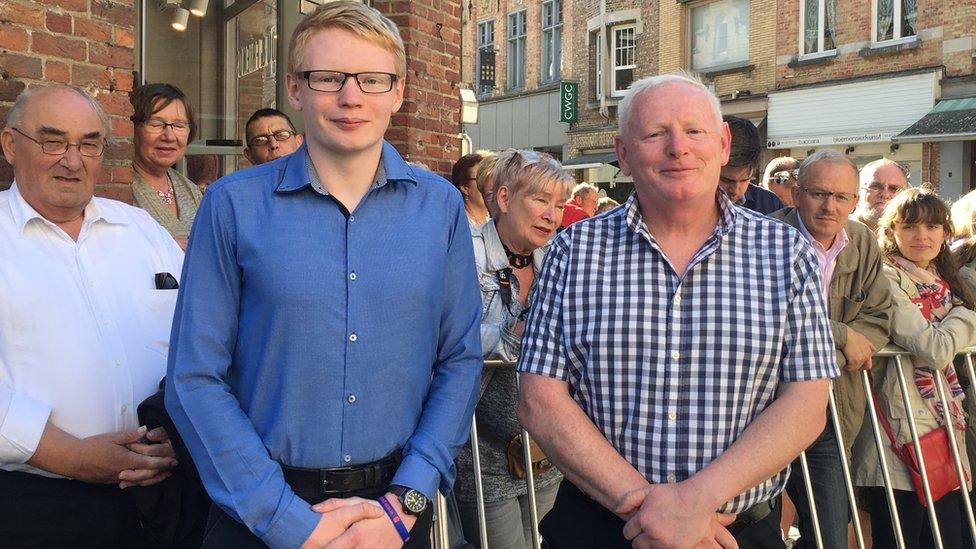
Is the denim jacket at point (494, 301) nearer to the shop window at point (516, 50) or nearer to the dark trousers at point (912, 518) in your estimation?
the dark trousers at point (912, 518)

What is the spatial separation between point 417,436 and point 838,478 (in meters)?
2.55

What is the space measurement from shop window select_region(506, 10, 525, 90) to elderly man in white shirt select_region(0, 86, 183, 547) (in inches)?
1033

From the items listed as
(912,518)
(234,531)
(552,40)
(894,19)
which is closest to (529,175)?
(234,531)

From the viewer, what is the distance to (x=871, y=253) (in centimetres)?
394

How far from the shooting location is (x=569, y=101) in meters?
25.1

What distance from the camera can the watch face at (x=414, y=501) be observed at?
2.13 m

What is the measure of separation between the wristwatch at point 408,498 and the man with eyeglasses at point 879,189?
418cm

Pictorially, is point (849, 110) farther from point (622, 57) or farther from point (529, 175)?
point (529, 175)

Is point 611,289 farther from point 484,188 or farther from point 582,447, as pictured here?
point 484,188

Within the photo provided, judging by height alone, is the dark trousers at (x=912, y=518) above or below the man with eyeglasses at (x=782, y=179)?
below

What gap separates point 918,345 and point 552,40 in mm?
24280

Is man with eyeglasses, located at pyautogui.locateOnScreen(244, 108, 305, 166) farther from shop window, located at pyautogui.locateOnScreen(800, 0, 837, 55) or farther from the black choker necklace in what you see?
shop window, located at pyautogui.locateOnScreen(800, 0, 837, 55)

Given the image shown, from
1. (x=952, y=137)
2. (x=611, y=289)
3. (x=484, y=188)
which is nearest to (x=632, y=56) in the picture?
(x=952, y=137)

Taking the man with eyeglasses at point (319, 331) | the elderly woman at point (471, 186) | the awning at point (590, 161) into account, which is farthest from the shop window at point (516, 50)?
the man with eyeglasses at point (319, 331)
